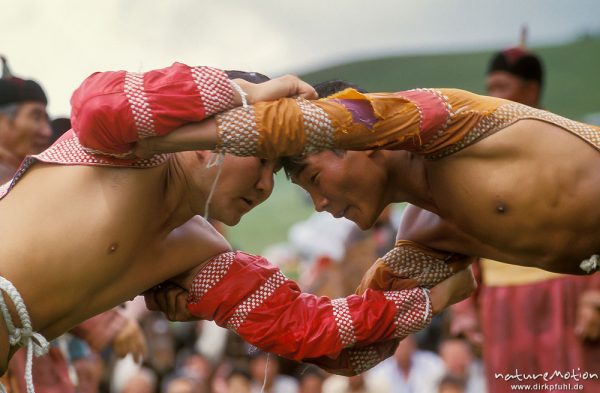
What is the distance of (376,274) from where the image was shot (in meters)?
3.50

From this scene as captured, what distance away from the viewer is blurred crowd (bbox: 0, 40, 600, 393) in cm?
457

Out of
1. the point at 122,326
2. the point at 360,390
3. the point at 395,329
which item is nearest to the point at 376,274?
the point at 395,329

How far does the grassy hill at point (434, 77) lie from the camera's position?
8781 millimetres

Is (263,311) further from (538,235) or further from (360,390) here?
(360,390)

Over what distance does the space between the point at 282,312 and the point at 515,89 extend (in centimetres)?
212

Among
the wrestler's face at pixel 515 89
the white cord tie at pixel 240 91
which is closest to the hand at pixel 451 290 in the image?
the white cord tie at pixel 240 91

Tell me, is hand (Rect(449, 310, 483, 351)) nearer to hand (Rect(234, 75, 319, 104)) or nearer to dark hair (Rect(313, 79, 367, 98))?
dark hair (Rect(313, 79, 367, 98))

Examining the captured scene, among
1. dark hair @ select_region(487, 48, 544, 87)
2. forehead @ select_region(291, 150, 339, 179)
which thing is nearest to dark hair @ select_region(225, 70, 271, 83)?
forehead @ select_region(291, 150, 339, 179)

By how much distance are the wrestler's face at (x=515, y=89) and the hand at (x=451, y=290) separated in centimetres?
159

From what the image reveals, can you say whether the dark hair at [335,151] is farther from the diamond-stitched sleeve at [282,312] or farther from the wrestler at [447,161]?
the diamond-stitched sleeve at [282,312]

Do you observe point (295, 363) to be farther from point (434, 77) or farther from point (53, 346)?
point (434, 77)

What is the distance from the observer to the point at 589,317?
180 inches

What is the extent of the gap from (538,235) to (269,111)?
3.01 ft

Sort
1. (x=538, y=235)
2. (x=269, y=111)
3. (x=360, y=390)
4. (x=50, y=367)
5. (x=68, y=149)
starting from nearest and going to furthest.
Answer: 1. (x=269, y=111)
2. (x=68, y=149)
3. (x=538, y=235)
4. (x=50, y=367)
5. (x=360, y=390)
